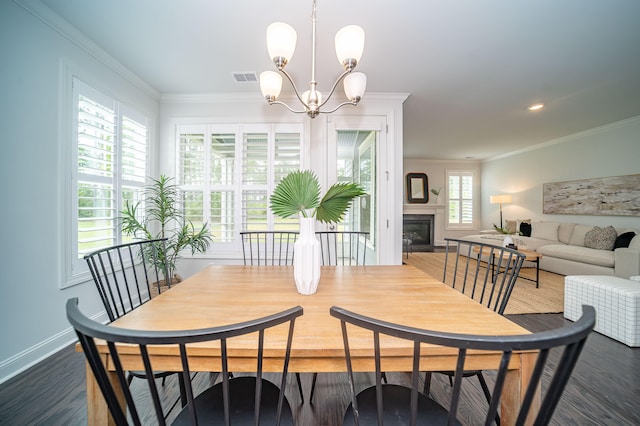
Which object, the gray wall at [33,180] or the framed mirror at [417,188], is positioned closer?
the gray wall at [33,180]

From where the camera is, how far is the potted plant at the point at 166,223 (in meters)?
2.58

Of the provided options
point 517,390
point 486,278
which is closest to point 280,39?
point 486,278

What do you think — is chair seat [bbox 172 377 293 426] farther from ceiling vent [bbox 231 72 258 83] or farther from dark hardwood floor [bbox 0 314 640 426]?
ceiling vent [bbox 231 72 258 83]

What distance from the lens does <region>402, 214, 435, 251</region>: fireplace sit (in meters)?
7.29

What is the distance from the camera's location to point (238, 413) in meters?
0.86

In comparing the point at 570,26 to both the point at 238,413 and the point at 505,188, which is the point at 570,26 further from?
the point at 505,188

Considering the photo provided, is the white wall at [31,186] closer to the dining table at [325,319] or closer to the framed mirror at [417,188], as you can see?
the dining table at [325,319]

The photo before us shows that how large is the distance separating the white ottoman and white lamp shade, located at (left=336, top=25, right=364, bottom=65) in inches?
119

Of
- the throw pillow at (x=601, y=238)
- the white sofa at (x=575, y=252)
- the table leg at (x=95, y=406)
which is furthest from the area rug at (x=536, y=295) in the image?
the table leg at (x=95, y=406)

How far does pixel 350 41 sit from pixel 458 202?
7.55 m

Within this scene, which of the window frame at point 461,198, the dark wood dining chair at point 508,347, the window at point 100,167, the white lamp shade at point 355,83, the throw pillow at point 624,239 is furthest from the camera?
the window frame at point 461,198

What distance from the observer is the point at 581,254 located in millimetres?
3836

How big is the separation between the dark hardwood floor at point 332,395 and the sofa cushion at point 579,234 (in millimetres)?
3393

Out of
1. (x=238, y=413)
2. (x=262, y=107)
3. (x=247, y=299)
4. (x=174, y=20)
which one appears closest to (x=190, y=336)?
(x=238, y=413)
